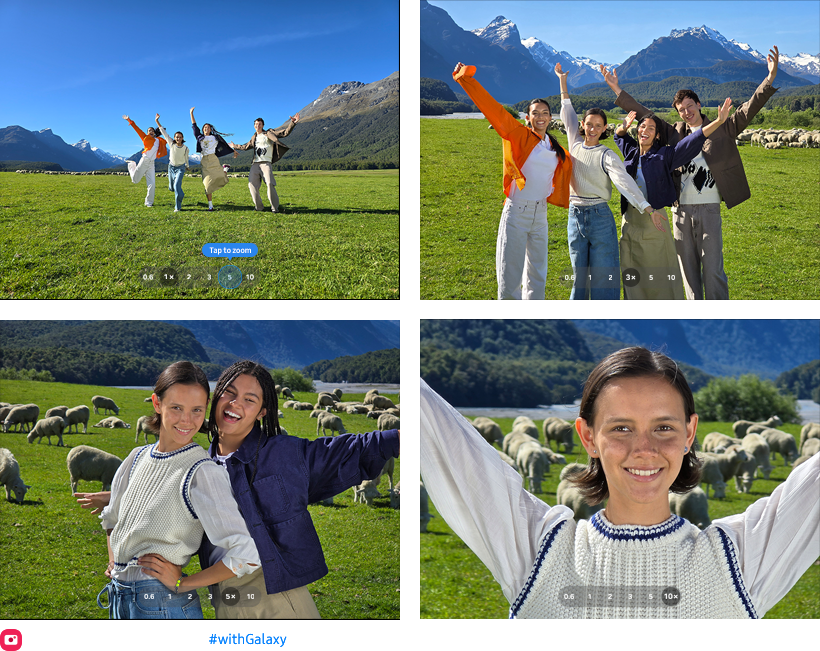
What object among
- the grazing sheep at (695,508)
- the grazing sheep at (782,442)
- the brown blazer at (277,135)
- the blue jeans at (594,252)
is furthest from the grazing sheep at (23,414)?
the grazing sheep at (782,442)

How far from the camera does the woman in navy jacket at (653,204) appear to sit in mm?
4258

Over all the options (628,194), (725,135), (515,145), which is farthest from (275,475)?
(725,135)

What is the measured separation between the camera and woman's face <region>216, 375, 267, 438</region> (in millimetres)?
3713

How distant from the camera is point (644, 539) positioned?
293cm

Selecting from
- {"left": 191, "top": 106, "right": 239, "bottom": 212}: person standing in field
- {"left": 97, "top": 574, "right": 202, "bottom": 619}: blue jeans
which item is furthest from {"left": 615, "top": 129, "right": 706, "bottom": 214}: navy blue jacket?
{"left": 97, "top": 574, "right": 202, "bottom": 619}: blue jeans

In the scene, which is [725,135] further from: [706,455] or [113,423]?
[113,423]

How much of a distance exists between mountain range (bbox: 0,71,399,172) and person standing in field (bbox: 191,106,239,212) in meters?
0.09

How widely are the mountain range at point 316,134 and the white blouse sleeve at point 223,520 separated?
2660 millimetres

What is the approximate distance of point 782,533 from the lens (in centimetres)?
301

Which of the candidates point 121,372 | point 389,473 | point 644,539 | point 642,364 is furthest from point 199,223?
point 644,539

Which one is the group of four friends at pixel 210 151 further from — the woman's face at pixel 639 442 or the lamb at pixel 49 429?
the woman's face at pixel 639 442

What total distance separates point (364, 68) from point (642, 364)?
10.6 feet
